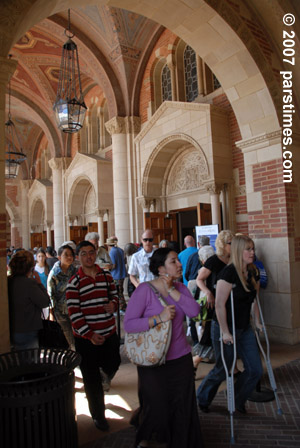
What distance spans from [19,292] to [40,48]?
1201 centimetres

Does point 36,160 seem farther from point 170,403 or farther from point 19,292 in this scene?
point 170,403

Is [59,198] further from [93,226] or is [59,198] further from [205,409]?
[205,409]

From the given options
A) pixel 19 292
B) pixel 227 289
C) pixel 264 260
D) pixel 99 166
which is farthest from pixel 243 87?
pixel 99 166

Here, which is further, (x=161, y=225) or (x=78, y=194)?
(x=78, y=194)

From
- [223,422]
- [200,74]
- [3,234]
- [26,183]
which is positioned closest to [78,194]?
[26,183]

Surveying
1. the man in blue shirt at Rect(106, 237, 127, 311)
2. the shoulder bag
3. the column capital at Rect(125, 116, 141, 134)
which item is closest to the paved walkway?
the shoulder bag

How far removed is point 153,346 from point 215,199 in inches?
252

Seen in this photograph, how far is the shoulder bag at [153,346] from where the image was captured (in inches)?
84.5

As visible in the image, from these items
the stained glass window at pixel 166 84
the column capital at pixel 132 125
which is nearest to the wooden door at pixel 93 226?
the column capital at pixel 132 125

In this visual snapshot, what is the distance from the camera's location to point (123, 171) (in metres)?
10.8

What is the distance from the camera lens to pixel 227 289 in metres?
2.79

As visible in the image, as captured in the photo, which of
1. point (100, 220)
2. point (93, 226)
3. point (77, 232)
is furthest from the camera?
point (77, 232)

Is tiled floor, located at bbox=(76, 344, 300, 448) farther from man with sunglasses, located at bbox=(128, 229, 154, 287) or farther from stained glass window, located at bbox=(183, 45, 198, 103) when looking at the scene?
stained glass window, located at bbox=(183, 45, 198, 103)

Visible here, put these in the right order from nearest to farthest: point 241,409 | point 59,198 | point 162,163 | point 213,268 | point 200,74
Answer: point 241,409 < point 213,268 < point 200,74 < point 162,163 < point 59,198
